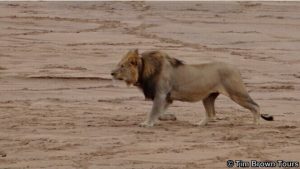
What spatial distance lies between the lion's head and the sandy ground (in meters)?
0.53

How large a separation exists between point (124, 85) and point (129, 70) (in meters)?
1.34

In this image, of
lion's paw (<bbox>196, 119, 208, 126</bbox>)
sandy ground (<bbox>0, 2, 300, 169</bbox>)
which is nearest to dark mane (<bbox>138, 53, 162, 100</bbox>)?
sandy ground (<bbox>0, 2, 300, 169</bbox>)

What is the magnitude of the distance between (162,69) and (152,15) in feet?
39.1

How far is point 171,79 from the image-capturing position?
1223 cm

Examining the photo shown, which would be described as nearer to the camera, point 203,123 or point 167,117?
point 203,123

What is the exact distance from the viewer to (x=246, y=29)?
22.4 meters

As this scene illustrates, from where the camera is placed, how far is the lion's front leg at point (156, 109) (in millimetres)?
12109

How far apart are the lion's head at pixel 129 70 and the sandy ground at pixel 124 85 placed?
1.74 feet

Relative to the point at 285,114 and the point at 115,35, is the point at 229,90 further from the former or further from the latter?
the point at 115,35

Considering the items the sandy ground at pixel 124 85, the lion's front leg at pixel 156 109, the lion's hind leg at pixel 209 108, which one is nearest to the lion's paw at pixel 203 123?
the lion's hind leg at pixel 209 108

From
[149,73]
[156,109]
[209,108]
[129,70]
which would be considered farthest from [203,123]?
[129,70]

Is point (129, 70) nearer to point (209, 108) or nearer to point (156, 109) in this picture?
point (156, 109)

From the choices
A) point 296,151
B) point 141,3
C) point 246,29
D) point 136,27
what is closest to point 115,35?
point 136,27

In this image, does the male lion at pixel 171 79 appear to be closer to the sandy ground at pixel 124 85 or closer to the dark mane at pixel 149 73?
the dark mane at pixel 149 73
